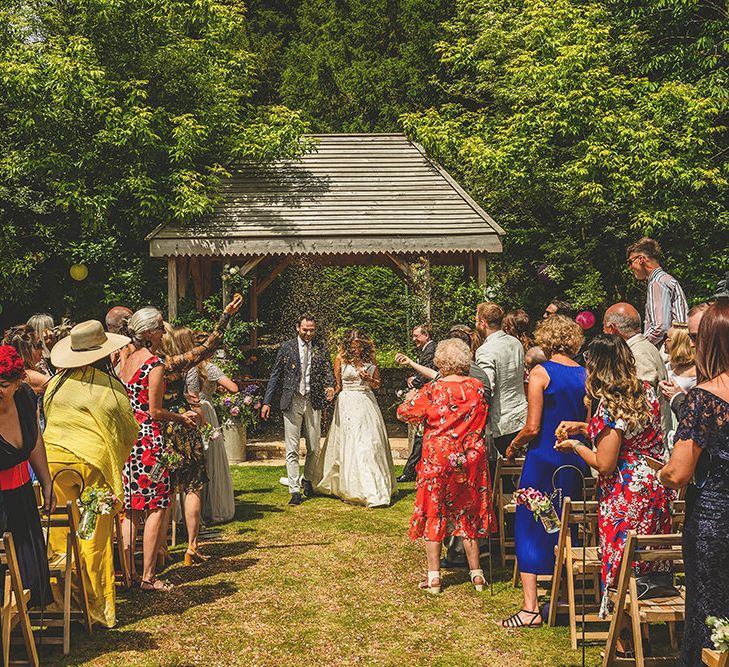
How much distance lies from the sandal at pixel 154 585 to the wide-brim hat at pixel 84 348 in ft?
6.24

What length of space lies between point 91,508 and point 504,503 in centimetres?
332

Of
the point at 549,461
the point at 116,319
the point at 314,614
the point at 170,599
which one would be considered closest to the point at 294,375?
the point at 116,319

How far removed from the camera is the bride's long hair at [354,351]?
387 inches

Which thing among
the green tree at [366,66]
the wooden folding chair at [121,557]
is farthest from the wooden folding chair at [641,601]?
the green tree at [366,66]

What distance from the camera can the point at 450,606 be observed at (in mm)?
6125

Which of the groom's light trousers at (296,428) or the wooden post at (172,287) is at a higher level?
the wooden post at (172,287)

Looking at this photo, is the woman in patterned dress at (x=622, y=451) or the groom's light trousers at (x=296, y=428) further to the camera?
the groom's light trousers at (x=296, y=428)

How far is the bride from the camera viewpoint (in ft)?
31.7

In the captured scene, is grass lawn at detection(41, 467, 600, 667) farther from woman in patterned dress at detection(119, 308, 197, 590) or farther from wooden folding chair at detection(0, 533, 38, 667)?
wooden folding chair at detection(0, 533, 38, 667)

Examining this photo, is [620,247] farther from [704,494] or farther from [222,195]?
[704,494]

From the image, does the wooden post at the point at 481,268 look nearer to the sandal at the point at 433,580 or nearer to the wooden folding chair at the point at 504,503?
the wooden folding chair at the point at 504,503

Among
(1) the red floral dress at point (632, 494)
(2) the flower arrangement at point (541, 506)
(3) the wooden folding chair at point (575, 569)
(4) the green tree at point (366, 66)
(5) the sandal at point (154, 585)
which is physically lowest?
(5) the sandal at point (154, 585)

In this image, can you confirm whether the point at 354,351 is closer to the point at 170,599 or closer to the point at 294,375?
the point at 294,375

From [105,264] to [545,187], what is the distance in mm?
8764
